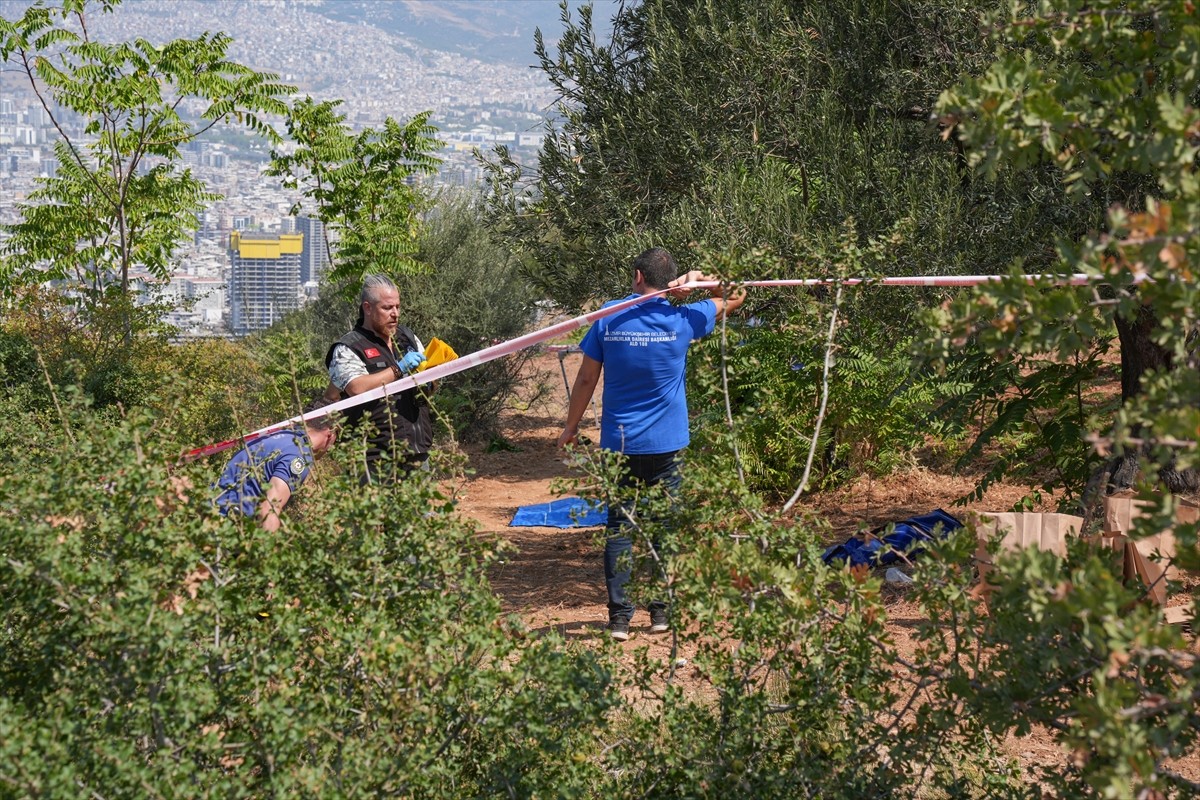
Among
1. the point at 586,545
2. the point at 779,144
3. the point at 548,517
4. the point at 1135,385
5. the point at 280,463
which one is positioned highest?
the point at 779,144

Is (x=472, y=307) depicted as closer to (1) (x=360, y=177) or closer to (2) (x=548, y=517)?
(2) (x=548, y=517)

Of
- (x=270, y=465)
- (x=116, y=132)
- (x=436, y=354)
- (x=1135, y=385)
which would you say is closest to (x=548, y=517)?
(x=436, y=354)

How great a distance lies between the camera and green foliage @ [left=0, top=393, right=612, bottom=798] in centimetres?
297

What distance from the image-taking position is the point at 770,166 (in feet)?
23.9

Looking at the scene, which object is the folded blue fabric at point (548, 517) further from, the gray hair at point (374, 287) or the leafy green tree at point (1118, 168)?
the leafy green tree at point (1118, 168)

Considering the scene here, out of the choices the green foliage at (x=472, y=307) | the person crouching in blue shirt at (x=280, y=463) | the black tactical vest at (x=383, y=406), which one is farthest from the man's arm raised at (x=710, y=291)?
the green foliage at (x=472, y=307)

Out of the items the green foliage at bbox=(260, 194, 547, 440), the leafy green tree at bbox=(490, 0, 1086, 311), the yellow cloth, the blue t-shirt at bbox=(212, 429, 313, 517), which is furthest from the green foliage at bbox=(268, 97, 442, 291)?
the green foliage at bbox=(260, 194, 547, 440)

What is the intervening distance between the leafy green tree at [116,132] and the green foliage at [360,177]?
350 millimetres

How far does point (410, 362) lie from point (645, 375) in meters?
1.22

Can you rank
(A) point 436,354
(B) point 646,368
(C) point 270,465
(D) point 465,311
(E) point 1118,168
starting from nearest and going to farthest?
1. (E) point 1118,168
2. (C) point 270,465
3. (B) point 646,368
4. (A) point 436,354
5. (D) point 465,311

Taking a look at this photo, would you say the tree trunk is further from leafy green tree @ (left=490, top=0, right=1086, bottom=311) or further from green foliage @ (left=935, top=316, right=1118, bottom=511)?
leafy green tree @ (left=490, top=0, right=1086, bottom=311)

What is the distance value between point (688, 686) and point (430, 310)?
10111mm

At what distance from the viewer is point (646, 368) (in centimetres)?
586

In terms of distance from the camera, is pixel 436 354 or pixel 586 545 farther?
pixel 586 545
